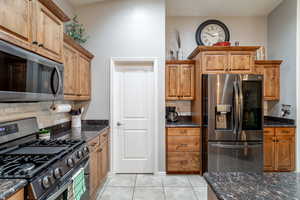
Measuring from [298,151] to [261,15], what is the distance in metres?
2.94

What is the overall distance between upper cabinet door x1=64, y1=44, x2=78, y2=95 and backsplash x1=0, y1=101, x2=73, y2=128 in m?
0.36

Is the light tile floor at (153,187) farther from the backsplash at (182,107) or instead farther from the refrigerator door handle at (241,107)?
the backsplash at (182,107)

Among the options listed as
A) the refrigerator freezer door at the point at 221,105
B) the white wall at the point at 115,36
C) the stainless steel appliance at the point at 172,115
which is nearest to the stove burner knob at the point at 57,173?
the white wall at the point at 115,36

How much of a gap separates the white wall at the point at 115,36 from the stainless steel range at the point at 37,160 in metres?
1.41

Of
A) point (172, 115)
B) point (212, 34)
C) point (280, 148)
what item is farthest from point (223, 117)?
point (212, 34)

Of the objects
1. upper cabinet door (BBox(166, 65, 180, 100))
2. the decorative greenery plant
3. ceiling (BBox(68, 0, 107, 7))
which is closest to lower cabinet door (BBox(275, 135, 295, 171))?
upper cabinet door (BBox(166, 65, 180, 100))

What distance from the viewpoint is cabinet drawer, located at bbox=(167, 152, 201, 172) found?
3.31 meters

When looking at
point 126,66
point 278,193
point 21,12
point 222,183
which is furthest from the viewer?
point 126,66

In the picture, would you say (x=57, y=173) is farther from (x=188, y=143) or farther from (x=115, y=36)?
(x=115, y=36)

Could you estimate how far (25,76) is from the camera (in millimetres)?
1439

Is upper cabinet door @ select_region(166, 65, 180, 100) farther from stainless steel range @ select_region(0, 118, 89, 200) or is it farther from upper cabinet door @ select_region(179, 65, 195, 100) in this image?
stainless steel range @ select_region(0, 118, 89, 200)

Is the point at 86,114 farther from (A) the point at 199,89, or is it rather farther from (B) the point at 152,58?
(A) the point at 199,89

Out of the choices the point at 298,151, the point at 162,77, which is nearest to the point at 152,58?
the point at 162,77

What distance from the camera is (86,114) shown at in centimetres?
333
